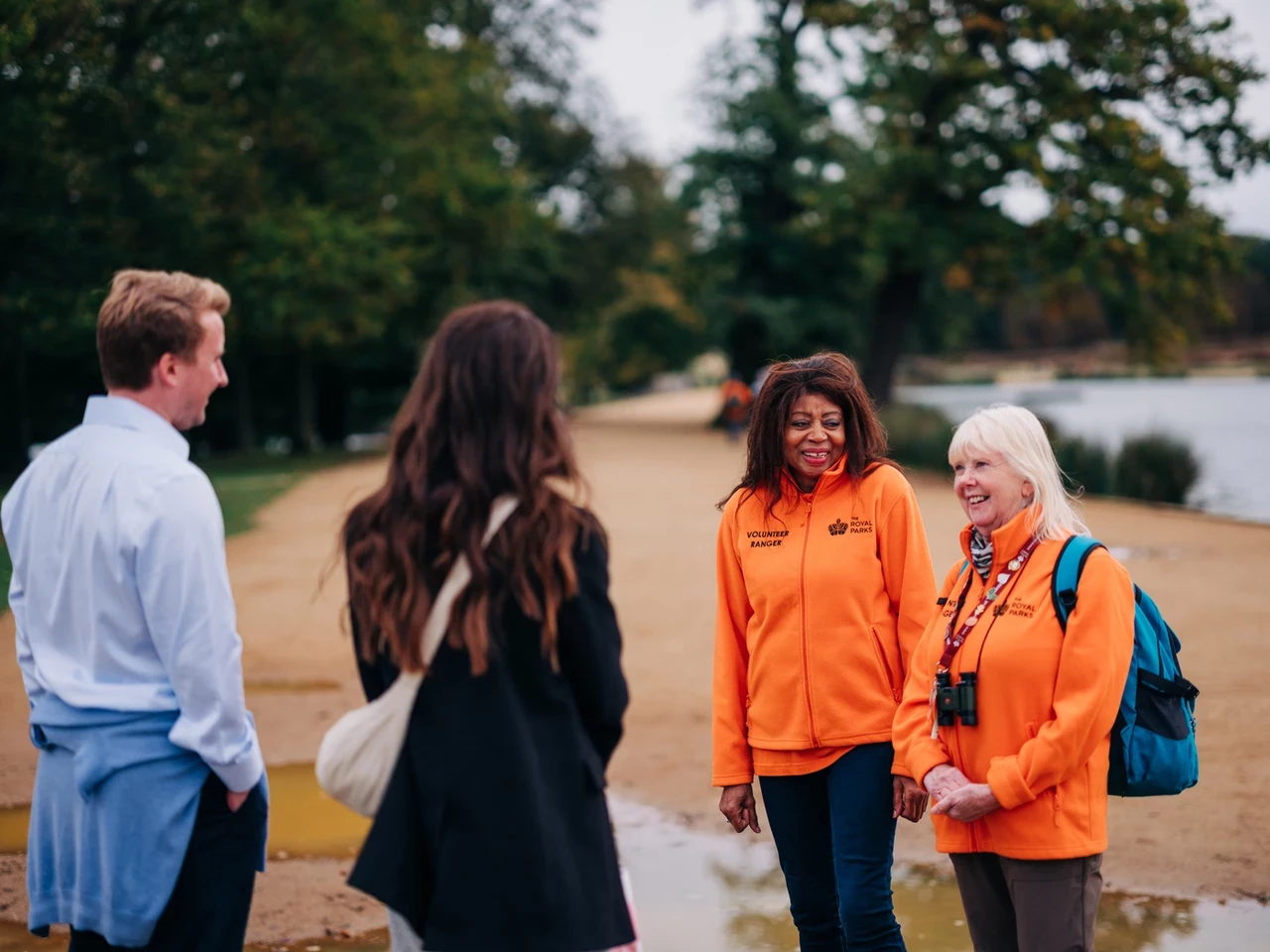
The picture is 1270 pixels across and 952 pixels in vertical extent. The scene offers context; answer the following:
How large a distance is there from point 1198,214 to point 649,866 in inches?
975

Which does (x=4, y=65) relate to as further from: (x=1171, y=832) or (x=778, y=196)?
(x=778, y=196)

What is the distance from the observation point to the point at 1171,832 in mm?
6102

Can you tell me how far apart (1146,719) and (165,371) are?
2.42 meters

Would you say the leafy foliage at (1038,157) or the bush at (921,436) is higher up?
the leafy foliage at (1038,157)

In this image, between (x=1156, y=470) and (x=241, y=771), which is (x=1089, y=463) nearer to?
(x=1156, y=470)

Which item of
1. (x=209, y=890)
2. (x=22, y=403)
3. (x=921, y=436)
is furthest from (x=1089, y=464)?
(x=209, y=890)

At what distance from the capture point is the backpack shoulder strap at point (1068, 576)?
308 cm

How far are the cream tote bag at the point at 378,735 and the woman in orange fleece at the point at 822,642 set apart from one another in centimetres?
147

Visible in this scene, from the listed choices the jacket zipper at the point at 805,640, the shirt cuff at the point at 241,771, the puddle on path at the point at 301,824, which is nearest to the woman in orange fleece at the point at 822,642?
the jacket zipper at the point at 805,640

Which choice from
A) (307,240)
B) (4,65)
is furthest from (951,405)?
(4,65)

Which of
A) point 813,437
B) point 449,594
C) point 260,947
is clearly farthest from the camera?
point 260,947

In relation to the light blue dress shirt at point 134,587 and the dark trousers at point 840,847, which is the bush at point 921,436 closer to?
the dark trousers at point 840,847

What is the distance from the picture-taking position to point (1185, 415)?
33438 millimetres

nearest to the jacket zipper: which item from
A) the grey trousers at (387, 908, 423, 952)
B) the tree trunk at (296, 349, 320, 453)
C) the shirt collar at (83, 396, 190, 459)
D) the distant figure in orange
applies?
the grey trousers at (387, 908, 423, 952)
